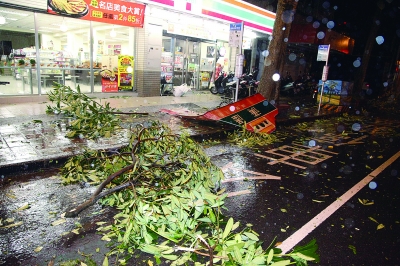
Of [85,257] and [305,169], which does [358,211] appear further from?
[85,257]

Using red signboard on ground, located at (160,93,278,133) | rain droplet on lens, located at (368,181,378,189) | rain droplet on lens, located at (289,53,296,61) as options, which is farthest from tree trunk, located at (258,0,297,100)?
rain droplet on lens, located at (289,53,296,61)

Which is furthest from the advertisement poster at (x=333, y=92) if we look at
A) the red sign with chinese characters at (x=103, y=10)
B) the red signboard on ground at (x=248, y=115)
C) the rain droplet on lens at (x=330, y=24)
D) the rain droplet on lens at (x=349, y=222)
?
the rain droplet on lens at (x=349, y=222)

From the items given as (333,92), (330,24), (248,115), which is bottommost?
(248,115)

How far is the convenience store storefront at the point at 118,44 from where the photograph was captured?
36.0 ft

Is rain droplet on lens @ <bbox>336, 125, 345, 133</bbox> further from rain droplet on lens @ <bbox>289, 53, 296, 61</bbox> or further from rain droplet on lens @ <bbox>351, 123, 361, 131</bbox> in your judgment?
rain droplet on lens @ <bbox>289, 53, 296, 61</bbox>

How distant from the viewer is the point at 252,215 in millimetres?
4090

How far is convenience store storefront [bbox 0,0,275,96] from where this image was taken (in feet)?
36.0

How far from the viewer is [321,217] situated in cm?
414

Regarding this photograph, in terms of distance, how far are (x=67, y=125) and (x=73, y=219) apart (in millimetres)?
4761

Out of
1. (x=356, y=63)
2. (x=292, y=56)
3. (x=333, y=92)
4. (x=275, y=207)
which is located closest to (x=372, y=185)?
(x=275, y=207)

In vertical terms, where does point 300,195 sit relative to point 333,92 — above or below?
below

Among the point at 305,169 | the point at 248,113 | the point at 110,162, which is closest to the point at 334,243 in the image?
the point at 305,169

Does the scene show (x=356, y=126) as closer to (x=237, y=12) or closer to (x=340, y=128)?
(x=340, y=128)

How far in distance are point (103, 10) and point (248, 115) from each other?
7.98 metres
